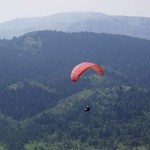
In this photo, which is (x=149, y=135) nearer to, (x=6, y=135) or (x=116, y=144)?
(x=116, y=144)

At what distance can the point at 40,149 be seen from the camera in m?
179

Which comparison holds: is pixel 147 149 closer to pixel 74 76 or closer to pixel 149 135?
pixel 149 135

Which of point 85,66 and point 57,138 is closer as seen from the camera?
point 85,66

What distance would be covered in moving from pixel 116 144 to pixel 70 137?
24365 mm

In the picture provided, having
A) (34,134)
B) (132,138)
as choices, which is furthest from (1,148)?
(132,138)

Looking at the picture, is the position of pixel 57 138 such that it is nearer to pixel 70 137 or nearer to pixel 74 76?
pixel 70 137

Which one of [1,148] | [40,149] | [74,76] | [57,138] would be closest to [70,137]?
[57,138]

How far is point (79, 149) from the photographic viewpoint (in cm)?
18062

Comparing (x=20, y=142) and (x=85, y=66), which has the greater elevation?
(x=85, y=66)

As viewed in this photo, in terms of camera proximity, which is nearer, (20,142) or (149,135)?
(20,142)

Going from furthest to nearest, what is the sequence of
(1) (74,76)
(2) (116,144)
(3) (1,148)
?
(2) (116,144) < (3) (1,148) < (1) (74,76)

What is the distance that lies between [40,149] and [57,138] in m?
18.2

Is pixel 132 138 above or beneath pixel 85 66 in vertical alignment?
beneath

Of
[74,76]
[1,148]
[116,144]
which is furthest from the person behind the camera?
[116,144]
